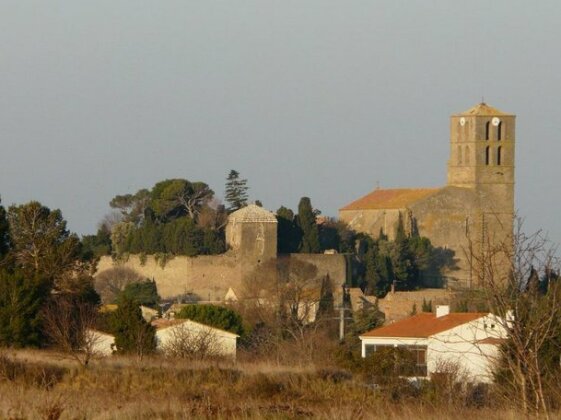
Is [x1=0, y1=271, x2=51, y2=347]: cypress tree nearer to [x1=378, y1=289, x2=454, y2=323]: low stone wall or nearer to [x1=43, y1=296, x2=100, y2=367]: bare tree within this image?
[x1=43, y1=296, x2=100, y2=367]: bare tree

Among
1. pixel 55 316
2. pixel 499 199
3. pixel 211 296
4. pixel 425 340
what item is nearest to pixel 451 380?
pixel 55 316

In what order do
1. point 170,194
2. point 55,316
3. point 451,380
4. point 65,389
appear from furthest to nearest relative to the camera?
point 170,194, point 55,316, point 451,380, point 65,389

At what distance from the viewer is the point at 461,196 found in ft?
216

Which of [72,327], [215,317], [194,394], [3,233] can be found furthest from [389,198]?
[194,394]

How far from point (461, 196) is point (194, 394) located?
5185 centimetres

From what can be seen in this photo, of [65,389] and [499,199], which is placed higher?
[499,199]

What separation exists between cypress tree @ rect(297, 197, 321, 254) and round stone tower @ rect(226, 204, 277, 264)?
4.86 ft

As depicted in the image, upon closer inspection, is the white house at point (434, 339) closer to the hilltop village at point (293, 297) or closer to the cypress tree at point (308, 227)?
the hilltop village at point (293, 297)

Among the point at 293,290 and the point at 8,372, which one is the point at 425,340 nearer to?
the point at 8,372

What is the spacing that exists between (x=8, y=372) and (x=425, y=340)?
53.6ft

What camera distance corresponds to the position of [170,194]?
6194cm

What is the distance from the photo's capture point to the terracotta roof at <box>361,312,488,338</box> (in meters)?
32.0

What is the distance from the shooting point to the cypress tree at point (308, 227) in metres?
59.9

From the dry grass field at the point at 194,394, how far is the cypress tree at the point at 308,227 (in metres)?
40.1
